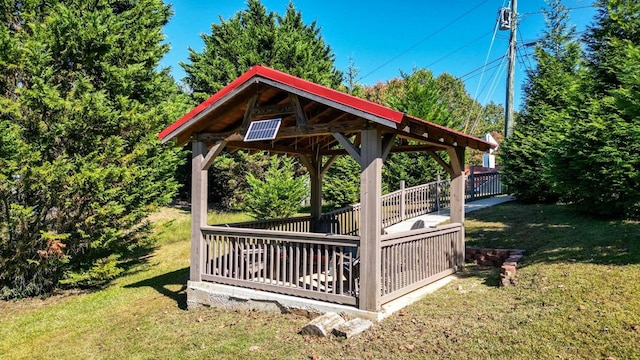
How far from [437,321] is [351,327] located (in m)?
1.10

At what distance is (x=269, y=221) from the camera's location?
8.34 m

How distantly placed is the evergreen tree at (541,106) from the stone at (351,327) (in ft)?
37.4

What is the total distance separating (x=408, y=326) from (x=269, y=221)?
4.09 m

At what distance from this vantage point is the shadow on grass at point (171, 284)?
772cm

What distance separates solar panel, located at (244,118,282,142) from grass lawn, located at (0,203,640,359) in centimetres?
267

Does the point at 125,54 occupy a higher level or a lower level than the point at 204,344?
higher

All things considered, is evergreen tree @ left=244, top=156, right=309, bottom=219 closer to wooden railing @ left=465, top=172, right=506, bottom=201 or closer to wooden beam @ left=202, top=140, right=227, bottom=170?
wooden beam @ left=202, top=140, right=227, bottom=170

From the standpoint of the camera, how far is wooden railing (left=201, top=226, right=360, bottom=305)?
561cm

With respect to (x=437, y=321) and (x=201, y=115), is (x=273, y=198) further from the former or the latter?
(x=437, y=321)

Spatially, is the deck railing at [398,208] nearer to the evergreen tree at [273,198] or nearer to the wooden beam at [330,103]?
the evergreen tree at [273,198]

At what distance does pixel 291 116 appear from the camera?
666cm

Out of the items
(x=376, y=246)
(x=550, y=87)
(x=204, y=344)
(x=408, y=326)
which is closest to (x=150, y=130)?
(x=204, y=344)

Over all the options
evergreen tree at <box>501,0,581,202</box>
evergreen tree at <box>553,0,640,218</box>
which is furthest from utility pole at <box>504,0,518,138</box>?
evergreen tree at <box>553,0,640,218</box>

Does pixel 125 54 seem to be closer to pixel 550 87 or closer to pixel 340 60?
pixel 550 87
